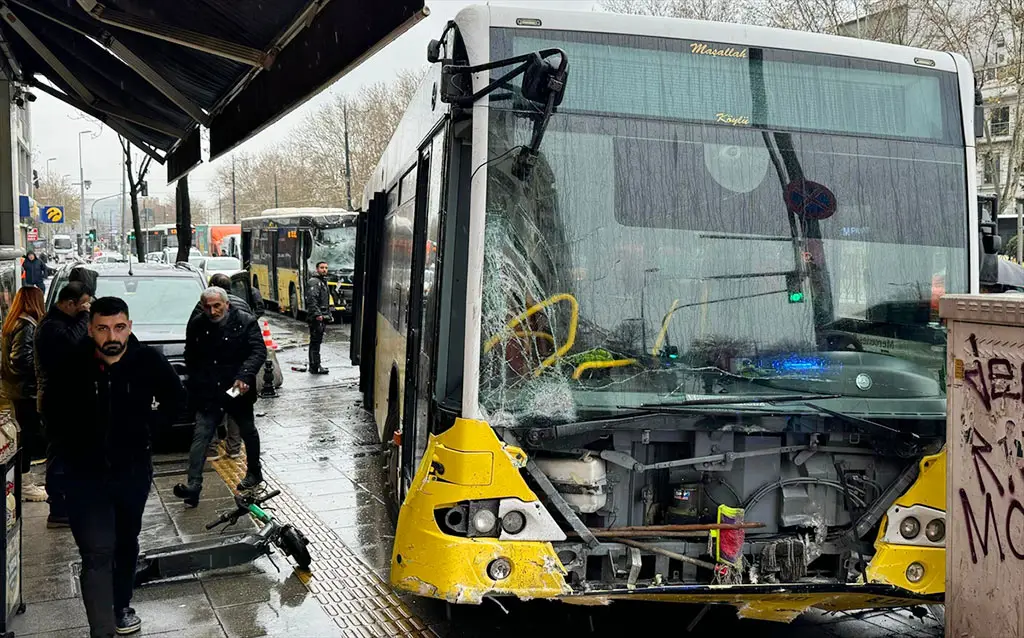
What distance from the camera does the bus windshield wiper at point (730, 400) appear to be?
4.93 metres

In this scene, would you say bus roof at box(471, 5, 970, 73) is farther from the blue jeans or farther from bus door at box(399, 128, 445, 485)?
the blue jeans

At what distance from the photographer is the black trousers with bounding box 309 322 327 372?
1719 centimetres

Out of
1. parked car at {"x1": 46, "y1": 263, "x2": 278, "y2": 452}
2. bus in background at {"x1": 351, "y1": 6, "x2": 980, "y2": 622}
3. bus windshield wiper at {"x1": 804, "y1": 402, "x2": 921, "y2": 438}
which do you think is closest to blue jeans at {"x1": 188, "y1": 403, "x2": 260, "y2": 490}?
parked car at {"x1": 46, "y1": 263, "x2": 278, "y2": 452}

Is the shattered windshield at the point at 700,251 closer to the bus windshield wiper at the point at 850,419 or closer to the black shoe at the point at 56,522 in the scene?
the bus windshield wiper at the point at 850,419

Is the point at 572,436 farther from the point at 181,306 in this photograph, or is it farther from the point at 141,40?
the point at 181,306

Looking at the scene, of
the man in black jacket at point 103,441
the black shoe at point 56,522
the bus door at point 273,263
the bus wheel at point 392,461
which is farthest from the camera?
the bus door at point 273,263

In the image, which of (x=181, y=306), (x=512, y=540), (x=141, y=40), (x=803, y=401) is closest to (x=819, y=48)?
(x=803, y=401)

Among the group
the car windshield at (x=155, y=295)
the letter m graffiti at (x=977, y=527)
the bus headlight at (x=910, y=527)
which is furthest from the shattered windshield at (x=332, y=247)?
the letter m graffiti at (x=977, y=527)

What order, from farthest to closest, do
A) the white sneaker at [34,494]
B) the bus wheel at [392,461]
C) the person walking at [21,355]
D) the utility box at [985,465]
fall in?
the white sneaker at [34,494], the person walking at [21,355], the bus wheel at [392,461], the utility box at [985,465]

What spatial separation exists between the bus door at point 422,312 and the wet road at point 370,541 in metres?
0.93

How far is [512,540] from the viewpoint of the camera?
15.8 feet

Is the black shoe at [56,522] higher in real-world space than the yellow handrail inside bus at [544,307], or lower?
lower

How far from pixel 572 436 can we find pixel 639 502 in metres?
0.53

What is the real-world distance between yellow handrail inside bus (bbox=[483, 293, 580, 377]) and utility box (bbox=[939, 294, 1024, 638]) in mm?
1752
